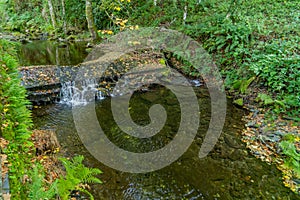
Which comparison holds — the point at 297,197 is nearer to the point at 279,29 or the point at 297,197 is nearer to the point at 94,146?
the point at 94,146

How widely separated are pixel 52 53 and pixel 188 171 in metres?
11.7

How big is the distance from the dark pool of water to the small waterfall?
100 inches

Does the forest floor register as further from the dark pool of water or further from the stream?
the dark pool of water

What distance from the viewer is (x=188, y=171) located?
495 cm

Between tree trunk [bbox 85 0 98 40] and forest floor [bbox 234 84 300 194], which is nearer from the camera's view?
forest floor [bbox 234 84 300 194]

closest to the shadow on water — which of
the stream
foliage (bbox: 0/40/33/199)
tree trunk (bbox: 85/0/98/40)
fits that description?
the stream

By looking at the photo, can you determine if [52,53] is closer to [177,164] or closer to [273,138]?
[177,164]

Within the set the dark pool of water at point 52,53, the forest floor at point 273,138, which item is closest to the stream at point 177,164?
the forest floor at point 273,138

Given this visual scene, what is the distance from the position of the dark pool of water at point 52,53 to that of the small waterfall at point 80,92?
2.55 meters

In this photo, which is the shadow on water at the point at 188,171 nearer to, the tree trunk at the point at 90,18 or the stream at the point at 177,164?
the stream at the point at 177,164

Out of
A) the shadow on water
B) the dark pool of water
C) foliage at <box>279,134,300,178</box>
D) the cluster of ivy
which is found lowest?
the dark pool of water

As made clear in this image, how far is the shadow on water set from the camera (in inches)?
172

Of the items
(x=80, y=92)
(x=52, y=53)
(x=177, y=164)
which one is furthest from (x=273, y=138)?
(x=52, y=53)

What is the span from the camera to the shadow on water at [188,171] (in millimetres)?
4367
